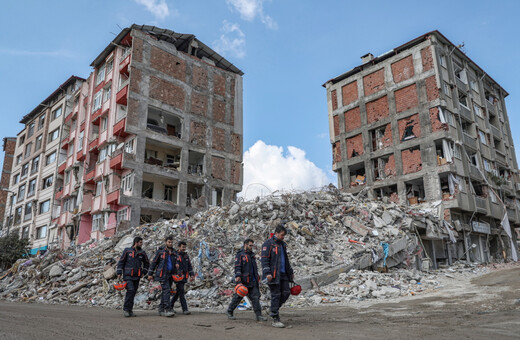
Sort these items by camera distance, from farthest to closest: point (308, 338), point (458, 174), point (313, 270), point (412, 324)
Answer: point (458, 174) → point (313, 270) → point (412, 324) → point (308, 338)

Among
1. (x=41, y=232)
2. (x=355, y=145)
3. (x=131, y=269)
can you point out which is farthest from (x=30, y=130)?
(x=131, y=269)

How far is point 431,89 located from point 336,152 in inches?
383

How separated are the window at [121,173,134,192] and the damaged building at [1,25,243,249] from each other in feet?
0.24

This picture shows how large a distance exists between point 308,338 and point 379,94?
30611mm

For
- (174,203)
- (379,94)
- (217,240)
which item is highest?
(379,94)

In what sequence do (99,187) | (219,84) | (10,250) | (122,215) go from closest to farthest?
(122,215)
(99,187)
(10,250)
(219,84)

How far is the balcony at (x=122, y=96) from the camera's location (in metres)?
29.0

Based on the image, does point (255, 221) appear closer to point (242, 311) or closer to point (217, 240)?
point (217, 240)

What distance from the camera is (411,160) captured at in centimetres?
2973

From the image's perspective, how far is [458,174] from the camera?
27875mm

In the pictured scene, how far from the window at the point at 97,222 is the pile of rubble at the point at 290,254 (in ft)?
28.8

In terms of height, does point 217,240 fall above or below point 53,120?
below

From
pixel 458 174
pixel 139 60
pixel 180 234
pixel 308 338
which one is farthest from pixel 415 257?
pixel 139 60

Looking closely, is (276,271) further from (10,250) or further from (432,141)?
(10,250)
